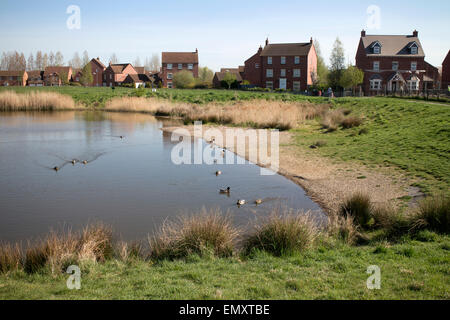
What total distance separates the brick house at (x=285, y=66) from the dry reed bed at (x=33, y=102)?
36168 mm

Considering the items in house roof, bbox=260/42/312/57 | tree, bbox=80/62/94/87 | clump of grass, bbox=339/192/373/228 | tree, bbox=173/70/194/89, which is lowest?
clump of grass, bbox=339/192/373/228

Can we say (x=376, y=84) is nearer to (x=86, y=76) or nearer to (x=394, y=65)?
(x=394, y=65)

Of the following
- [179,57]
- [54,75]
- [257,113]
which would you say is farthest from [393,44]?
[54,75]

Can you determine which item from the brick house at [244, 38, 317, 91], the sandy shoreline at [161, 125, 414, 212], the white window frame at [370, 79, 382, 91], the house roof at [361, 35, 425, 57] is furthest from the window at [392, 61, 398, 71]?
the sandy shoreline at [161, 125, 414, 212]

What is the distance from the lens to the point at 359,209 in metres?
11.0

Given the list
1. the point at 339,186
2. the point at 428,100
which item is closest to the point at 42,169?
the point at 339,186

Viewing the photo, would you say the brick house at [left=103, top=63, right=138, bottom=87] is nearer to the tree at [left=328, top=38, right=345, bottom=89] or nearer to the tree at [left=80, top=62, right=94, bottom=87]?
the tree at [left=80, top=62, right=94, bottom=87]

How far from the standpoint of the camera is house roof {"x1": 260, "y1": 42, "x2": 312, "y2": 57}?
75500mm

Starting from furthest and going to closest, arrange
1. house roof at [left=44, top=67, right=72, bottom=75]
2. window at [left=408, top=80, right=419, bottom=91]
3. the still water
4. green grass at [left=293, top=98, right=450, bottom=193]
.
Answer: house roof at [left=44, top=67, right=72, bottom=75]
window at [left=408, top=80, right=419, bottom=91]
green grass at [left=293, top=98, right=450, bottom=193]
the still water

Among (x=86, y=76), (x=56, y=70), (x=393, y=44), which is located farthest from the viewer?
(x=56, y=70)

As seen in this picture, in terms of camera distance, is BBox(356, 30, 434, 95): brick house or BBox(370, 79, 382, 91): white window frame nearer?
BBox(356, 30, 434, 95): brick house

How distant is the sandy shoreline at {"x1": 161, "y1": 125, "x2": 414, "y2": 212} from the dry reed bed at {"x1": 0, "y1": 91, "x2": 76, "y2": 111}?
38847mm

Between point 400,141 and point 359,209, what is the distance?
1089 centimetres
